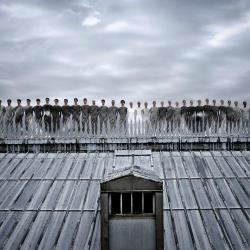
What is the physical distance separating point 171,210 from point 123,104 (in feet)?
31.8

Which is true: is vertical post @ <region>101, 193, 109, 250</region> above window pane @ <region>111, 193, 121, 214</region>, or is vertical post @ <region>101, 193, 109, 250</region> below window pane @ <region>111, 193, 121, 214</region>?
below

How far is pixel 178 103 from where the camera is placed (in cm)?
1980

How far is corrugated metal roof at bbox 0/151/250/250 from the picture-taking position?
366 inches

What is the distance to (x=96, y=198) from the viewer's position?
10594 millimetres

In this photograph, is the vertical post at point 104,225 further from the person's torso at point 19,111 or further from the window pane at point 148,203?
the person's torso at point 19,111

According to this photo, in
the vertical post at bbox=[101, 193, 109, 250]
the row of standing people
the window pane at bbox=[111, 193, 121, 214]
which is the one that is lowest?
the vertical post at bbox=[101, 193, 109, 250]

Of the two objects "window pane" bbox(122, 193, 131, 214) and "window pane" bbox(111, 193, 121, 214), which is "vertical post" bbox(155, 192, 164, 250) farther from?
"window pane" bbox(111, 193, 121, 214)

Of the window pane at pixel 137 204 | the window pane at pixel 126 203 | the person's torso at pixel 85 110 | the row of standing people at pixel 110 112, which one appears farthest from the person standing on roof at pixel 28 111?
the window pane at pixel 137 204

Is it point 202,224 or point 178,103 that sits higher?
point 178,103

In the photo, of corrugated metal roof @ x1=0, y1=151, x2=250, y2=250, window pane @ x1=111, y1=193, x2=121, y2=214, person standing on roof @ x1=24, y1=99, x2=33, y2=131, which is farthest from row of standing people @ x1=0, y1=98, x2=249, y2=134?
window pane @ x1=111, y1=193, x2=121, y2=214

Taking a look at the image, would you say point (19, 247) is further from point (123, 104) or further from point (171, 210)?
point (123, 104)

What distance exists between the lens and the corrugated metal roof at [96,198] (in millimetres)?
9289

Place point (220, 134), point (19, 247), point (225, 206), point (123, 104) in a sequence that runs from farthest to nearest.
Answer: point (123, 104), point (220, 134), point (225, 206), point (19, 247)

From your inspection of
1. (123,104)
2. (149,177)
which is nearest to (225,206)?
(149,177)
